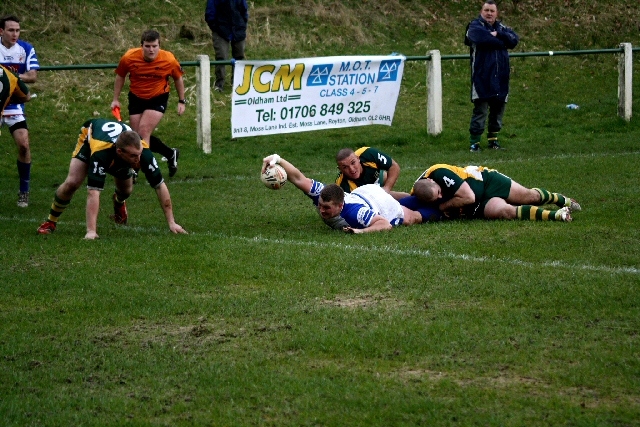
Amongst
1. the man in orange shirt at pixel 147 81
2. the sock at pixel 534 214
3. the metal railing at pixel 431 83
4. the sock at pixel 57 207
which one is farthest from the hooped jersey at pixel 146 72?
the sock at pixel 534 214

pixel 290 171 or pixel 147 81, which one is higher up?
pixel 147 81

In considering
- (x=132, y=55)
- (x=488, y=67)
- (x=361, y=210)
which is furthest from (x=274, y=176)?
(x=488, y=67)

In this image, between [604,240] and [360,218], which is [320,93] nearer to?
[360,218]

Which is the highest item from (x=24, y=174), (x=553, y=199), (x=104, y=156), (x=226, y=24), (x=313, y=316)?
(x=226, y=24)

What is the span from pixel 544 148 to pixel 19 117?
8737 millimetres

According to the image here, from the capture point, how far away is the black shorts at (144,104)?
1446 cm

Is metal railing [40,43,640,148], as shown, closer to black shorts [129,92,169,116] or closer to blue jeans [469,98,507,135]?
blue jeans [469,98,507,135]

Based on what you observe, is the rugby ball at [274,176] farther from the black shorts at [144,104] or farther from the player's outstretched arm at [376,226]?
the black shorts at [144,104]

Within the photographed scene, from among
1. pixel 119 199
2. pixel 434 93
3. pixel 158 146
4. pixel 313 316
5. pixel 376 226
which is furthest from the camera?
pixel 434 93

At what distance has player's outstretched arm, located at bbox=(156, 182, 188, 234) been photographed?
10.5 meters

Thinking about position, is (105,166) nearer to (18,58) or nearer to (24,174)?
(24,174)

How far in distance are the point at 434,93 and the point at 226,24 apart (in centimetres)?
462

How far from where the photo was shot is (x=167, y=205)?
10.6 metres

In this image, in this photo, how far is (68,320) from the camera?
25.0 ft
